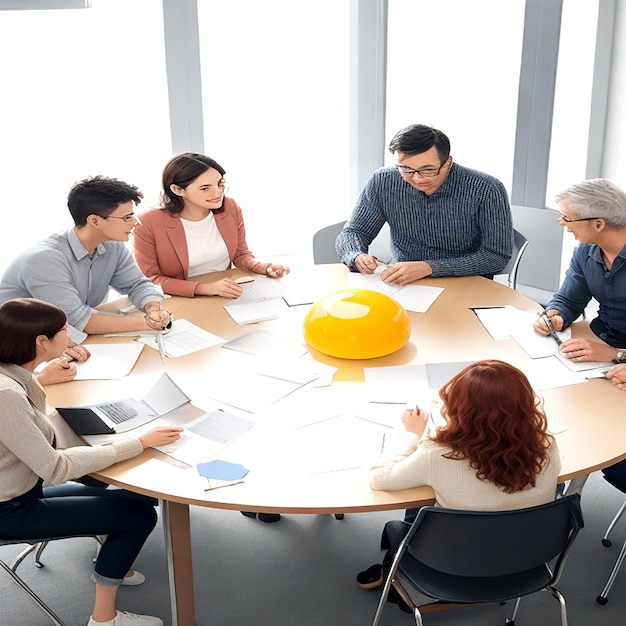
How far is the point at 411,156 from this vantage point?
12.3 feet

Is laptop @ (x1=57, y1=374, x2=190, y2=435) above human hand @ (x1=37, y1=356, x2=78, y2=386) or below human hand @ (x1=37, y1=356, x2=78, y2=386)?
below

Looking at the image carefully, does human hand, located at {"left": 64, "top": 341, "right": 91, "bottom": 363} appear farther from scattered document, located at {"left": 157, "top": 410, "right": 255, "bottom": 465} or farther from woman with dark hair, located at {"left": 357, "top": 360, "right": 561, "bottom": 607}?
woman with dark hair, located at {"left": 357, "top": 360, "right": 561, "bottom": 607}

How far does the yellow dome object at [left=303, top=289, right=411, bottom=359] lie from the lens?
2842 millimetres

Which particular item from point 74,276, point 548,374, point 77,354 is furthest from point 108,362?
point 548,374

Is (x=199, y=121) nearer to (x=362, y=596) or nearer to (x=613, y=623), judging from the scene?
(x=362, y=596)

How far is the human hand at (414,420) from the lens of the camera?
2.33 meters

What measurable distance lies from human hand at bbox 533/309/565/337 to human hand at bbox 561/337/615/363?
203 millimetres

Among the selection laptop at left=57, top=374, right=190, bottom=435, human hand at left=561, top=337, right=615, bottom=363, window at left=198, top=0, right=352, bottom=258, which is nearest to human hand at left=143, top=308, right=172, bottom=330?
laptop at left=57, top=374, right=190, bottom=435

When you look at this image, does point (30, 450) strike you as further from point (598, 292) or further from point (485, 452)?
point (598, 292)

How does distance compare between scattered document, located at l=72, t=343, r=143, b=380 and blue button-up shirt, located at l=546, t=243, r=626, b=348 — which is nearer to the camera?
scattered document, located at l=72, t=343, r=143, b=380

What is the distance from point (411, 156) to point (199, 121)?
1.86 m

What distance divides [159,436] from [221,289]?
4.44 ft

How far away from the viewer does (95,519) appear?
241 cm

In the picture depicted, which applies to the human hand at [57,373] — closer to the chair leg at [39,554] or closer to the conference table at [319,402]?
the conference table at [319,402]
